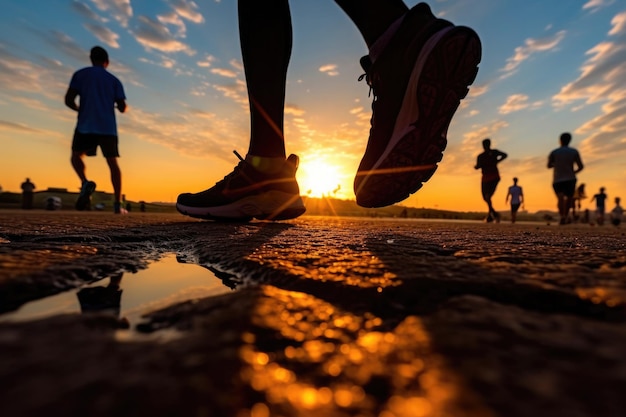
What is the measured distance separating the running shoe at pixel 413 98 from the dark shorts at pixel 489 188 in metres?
6.81

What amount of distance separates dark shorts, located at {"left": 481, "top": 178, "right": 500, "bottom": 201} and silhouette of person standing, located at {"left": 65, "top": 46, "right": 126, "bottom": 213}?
6625 millimetres

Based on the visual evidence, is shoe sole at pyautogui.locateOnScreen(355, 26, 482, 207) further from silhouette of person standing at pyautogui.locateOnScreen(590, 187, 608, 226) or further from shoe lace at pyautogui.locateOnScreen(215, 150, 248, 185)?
silhouette of person standing at pyautogui.locateOnScreen(590, 187, 608, 226)

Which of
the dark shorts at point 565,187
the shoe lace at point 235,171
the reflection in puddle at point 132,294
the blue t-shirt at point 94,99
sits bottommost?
the reflection in puddle at point 132,294

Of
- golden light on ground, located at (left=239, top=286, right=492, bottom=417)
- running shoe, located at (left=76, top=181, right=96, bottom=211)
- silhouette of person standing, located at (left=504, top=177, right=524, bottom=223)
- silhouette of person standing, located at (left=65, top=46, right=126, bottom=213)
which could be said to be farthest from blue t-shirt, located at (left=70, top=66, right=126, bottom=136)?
silhouette of person standing, located at (left=504, top=177, right=524, bottom=223)

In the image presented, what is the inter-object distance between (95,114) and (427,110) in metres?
4.48

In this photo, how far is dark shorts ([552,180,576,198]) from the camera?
6.64m

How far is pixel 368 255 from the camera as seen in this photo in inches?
32.3

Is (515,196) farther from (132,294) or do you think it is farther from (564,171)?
(132,294)

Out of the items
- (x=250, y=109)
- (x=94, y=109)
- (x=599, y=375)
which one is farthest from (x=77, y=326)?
(x=94, y=109)

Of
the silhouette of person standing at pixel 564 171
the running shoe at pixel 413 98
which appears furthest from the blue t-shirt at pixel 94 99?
the silhouette of person standing at pixel 564 171

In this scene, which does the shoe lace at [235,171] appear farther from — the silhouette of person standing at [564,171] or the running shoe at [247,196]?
the silhouette of person standing at [564,171]

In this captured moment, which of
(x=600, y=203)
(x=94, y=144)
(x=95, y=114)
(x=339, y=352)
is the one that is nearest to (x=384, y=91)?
(x=339, y=352)

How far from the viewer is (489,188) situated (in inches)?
306

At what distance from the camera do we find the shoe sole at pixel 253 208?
216cm
